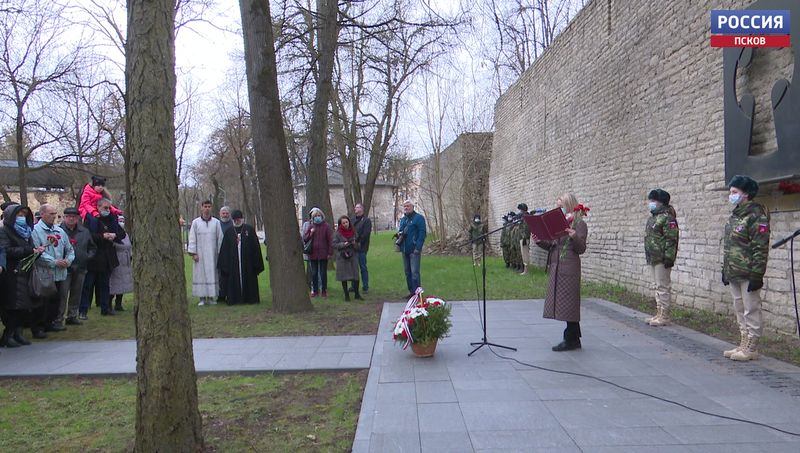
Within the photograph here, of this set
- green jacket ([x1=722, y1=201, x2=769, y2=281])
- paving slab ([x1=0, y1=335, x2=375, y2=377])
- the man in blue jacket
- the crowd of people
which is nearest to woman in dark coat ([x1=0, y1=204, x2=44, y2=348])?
the crowd of people

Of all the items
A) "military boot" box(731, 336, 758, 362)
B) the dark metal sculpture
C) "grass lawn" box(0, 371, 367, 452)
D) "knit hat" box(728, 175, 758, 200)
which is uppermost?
the dark metal sculpture

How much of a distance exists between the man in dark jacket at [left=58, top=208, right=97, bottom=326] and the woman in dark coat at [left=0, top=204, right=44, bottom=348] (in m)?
1.10

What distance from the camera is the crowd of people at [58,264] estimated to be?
6754mm

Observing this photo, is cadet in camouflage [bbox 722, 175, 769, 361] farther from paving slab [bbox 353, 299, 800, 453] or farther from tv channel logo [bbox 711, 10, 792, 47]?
tv channel logo [bbox 711, 10, 792, 47]

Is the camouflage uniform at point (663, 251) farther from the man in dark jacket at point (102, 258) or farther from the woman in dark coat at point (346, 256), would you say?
the man in dark jacket at point (102, 258)

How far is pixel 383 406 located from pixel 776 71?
253 inches

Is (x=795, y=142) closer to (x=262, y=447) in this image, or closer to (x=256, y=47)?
(x=262, y=447)

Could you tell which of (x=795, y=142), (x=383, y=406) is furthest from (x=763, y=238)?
(x=383, y=406)

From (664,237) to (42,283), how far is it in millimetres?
8423

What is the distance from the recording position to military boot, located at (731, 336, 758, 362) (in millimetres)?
5668

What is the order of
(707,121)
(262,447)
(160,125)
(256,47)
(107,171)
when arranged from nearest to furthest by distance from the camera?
(160,125) < (262,447) < (707,121) < (256,47) < (107,171)

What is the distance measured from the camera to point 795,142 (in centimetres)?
620

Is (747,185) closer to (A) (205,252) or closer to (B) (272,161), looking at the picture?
(B) (272,161)

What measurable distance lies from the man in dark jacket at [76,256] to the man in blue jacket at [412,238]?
5.23 meters
